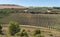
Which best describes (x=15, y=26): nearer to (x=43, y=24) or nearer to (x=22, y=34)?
(x=22, y=34)

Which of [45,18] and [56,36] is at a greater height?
[56,36]

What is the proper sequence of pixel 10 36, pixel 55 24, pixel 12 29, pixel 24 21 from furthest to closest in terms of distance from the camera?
pixel 24 21, pixel 55 24, pixel 12 29, pixel 10 36

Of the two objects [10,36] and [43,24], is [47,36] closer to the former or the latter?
[10,36]

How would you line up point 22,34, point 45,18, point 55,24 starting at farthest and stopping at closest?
point 45,18, point 55,24, point 22,34

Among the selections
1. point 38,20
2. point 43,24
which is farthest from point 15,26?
point 38,20

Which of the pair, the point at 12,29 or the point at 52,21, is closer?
the point at 12,29

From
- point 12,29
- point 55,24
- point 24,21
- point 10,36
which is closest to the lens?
point 10,36

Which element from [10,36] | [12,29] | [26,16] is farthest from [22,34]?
[26,16]

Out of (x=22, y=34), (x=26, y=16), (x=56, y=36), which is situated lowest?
(x=26, y=16)

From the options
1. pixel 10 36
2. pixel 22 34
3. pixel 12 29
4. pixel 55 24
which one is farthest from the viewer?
pixel 55 24
